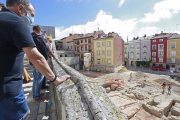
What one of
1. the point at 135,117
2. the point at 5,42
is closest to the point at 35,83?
the point at 5,42

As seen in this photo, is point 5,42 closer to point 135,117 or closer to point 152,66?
point 135,117

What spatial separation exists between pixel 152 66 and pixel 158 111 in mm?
31533

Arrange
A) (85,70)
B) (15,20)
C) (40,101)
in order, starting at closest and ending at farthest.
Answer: (15,20) → (40,101) → (85,70)

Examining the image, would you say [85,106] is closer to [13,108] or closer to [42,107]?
[13,108]

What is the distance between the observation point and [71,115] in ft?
4.37

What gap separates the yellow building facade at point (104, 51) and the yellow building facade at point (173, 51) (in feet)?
61.7

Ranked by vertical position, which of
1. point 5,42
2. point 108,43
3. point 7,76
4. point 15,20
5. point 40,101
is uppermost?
point 108,43

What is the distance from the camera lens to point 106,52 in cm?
2850

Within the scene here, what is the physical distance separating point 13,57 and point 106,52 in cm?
2790

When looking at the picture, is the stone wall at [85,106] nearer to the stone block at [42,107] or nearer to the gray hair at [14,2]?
the stone block at [42,107]

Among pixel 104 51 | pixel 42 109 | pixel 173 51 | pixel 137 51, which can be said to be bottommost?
pixel 42 109

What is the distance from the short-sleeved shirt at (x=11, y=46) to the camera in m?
1.13

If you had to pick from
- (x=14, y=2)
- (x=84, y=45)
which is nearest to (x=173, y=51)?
(x=84, y=45)

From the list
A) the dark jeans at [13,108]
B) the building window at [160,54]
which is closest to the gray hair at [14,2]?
the dark jeans at [13,108]
